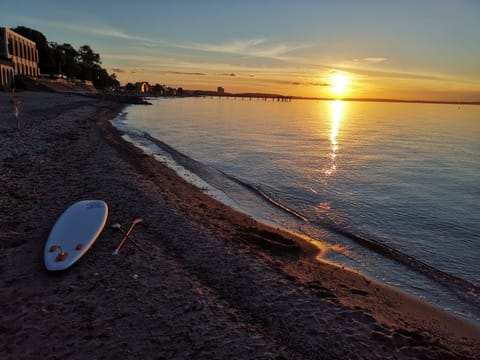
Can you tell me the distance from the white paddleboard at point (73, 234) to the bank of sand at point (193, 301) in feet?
0.68

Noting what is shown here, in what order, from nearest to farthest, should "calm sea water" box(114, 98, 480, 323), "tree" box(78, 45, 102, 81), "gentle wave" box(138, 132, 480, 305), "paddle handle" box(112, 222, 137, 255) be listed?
"paddle handle" box(112, 222, 137, 255)
"gentle wave" box(138, 132, 480, 305)
"calm sea water" box(114, 98, 480, 323)
"tree" box(78, 45, 102, 81)

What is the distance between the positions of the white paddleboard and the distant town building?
68.7m

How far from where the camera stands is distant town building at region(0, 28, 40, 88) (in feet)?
212

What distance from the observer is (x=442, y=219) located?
1248cm

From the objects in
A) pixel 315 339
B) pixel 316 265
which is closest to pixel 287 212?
pixel 316 265

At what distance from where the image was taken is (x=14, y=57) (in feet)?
252

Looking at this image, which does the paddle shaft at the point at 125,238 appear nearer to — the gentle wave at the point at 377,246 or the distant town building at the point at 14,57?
the gentle wave at the point at 377,246

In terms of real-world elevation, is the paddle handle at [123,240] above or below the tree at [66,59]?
below

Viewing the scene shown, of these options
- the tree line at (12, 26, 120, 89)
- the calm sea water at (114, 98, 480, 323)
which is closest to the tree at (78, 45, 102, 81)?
the tree line at (12, 26, 120, 89)

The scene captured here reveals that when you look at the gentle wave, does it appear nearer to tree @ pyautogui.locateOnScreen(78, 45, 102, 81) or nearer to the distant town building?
the distant town building

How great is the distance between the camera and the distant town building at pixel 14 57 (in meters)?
64.5

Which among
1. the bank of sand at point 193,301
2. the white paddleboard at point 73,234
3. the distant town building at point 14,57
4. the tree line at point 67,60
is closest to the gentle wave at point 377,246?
the bank of sand at point 193,301

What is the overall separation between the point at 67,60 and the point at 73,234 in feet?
472

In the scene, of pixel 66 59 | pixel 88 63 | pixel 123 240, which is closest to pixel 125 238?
pixel 123 240
